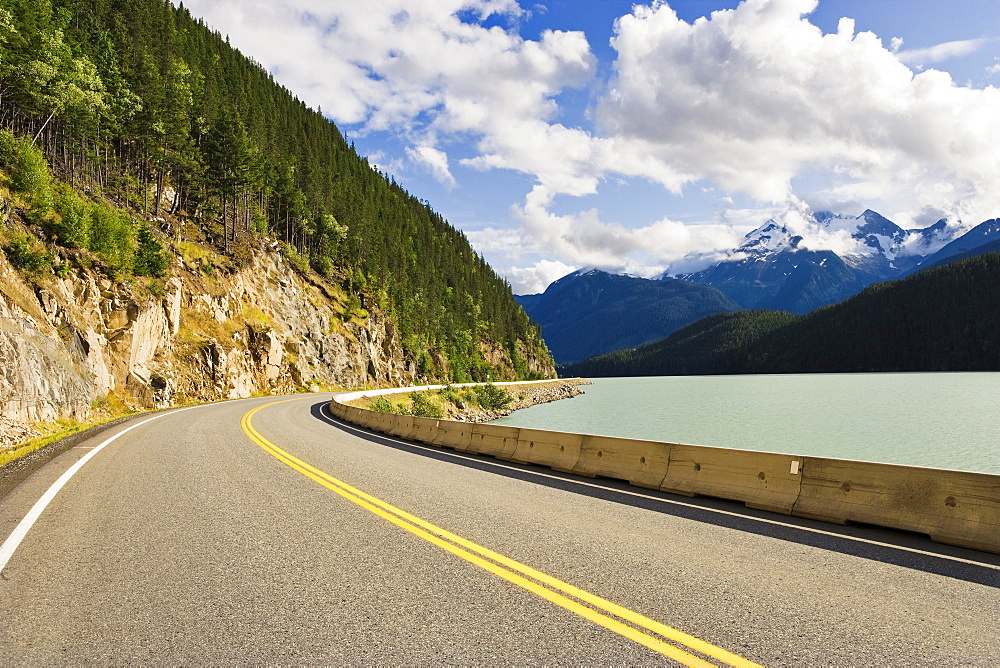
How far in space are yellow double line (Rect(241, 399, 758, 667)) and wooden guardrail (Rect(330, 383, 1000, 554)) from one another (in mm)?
4297

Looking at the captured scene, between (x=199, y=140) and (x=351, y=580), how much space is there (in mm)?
67874

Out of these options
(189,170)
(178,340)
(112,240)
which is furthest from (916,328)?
(112,240)

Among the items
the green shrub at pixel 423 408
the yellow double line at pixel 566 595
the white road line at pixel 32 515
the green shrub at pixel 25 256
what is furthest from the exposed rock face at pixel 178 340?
the yellow double line at pixel 566 595

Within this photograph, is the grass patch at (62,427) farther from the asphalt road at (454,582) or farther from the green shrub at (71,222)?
the green shrub at (71,222)

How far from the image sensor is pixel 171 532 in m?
6.34

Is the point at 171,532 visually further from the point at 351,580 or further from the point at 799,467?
the point at 799,467

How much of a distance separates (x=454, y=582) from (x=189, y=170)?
60179mm

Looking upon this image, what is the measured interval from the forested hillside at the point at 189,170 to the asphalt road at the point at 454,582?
24.4 m

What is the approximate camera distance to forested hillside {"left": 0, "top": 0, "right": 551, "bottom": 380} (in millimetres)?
34156

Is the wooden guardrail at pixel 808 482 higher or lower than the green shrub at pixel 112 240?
lower

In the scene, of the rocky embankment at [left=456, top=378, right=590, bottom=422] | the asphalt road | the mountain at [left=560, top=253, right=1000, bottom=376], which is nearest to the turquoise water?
the rocky embankment at [left=456, top=378, right=590, bottom=422]

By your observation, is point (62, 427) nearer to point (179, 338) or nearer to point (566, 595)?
point (179, 338)

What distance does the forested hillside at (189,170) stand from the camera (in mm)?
34156

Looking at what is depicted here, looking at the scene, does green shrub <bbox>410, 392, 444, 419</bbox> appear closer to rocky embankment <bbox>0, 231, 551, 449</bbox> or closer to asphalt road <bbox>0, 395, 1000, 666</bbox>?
rocky embankment <bbox>0, 231, 551, 449</bbox>
